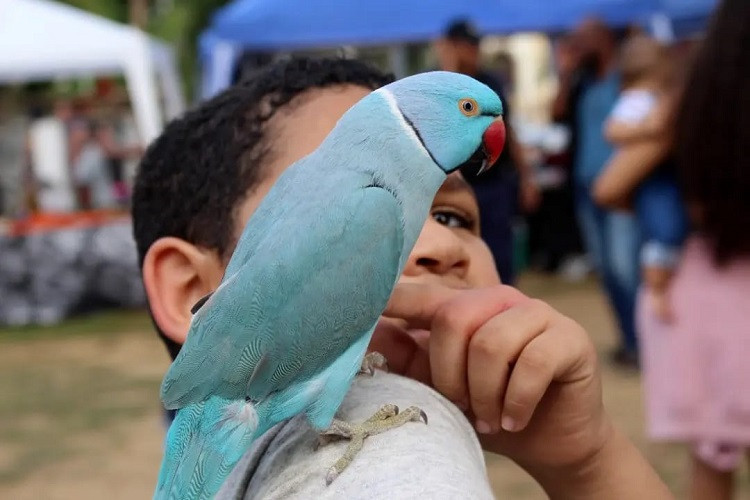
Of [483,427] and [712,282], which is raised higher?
[483,427]

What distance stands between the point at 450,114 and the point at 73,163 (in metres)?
7.87

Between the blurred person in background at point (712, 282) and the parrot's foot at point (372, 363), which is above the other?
A: the parrot's foot at point (372, 363)

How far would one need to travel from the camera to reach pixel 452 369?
979 millimetres

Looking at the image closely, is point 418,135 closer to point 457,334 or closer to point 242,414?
point 457,334

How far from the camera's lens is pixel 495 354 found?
968mm

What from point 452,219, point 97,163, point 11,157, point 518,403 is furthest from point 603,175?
point 11,157

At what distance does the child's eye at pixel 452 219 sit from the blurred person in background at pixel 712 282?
145cm

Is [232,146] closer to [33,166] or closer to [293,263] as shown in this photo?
[293,263]

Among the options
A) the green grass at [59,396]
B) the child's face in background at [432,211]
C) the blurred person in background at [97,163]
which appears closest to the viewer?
the child's face in background at [432,211]

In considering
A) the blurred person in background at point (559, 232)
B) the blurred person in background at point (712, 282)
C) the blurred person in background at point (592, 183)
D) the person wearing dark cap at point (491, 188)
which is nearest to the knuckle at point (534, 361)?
the blurred person in background at point (712, 282)

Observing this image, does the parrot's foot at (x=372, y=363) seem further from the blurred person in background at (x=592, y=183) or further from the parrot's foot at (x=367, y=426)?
the blurred person in background at (x=592, y=183)

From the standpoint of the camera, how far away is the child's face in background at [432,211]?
1.17 metres

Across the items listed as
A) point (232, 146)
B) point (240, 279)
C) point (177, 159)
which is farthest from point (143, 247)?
point (240, 279)

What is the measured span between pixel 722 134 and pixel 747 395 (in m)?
0.73
